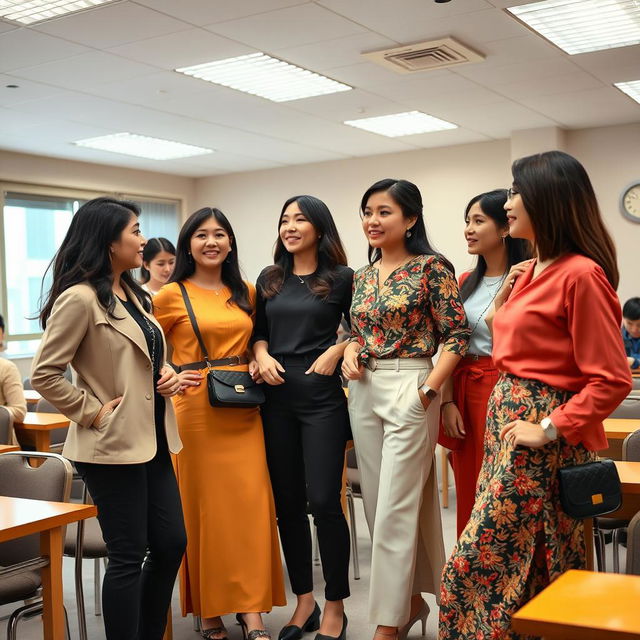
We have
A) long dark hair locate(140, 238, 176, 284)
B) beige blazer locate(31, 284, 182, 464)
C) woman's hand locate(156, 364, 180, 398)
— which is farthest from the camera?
long dark hair locate(140, 238, 176, 284)

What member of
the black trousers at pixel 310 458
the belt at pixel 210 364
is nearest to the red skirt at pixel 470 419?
the black trousers at pixel 310 458

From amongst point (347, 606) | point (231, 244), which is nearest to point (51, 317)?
point (231, 244)

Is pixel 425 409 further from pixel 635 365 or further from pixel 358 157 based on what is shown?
pixel 358 157

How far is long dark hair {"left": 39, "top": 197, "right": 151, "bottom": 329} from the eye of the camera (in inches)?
102

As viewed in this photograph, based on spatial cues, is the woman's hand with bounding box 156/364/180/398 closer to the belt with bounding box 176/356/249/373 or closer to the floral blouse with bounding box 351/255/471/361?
the belt with bounding box 176/356/249/373

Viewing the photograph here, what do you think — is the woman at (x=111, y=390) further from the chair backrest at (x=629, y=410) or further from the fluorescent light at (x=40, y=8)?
the fluorescent light at (x=40, y=8)

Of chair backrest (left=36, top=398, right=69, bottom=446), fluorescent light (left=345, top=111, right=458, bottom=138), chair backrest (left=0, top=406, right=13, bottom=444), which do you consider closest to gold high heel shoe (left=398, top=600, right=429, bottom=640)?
chair backrest (left=0, top=406, right=13, bottom=444)

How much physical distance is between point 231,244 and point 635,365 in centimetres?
491

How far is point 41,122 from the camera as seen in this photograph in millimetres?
7824

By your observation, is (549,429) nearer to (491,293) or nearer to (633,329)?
(491,293)

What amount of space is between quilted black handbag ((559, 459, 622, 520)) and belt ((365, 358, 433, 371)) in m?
0.93

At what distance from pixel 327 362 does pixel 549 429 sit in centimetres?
117

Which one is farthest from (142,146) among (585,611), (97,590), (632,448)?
(585,611)

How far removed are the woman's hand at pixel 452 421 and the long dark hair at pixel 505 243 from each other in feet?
1.36
